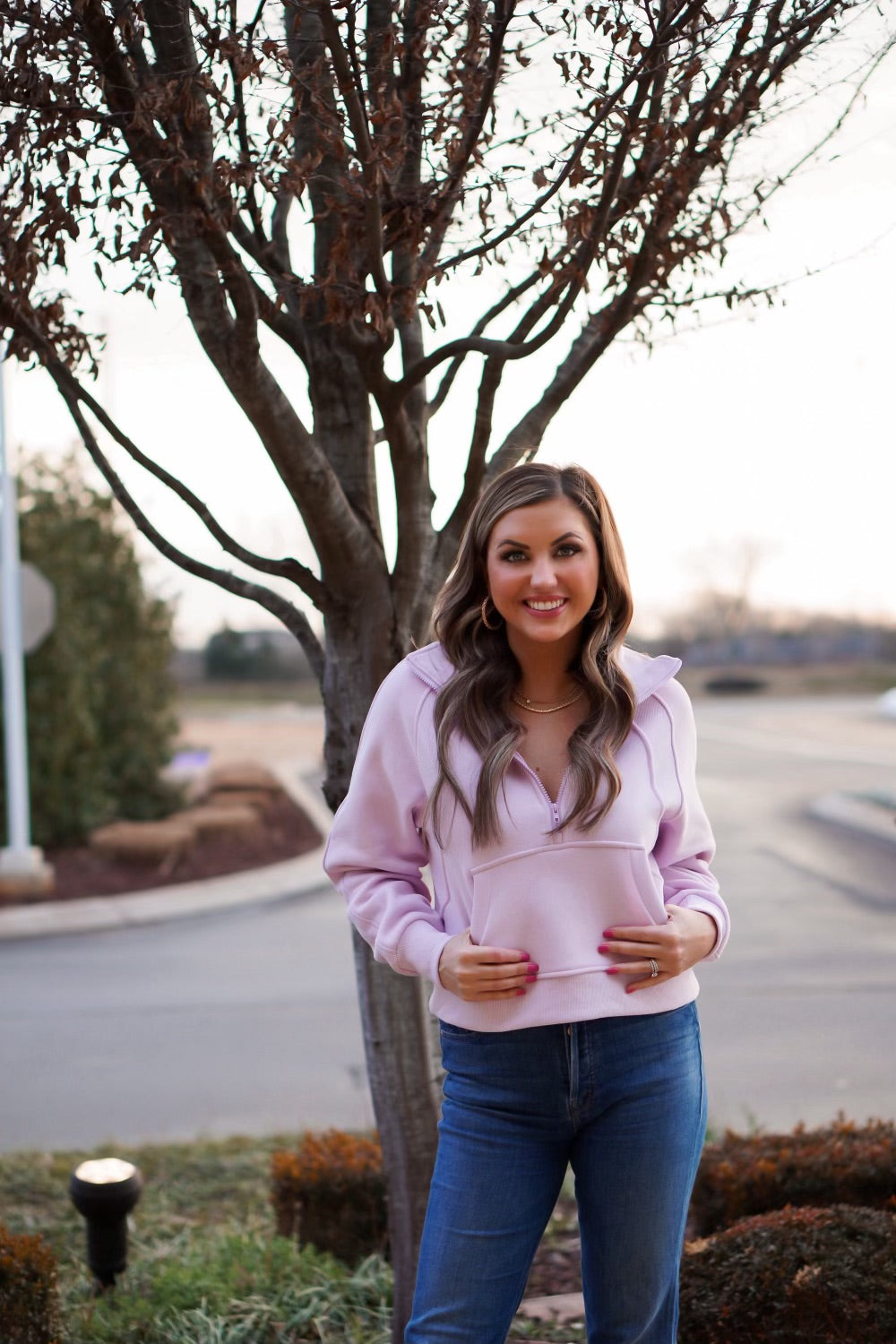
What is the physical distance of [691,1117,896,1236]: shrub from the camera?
10.5ft

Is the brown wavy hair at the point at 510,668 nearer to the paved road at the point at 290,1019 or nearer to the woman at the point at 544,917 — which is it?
the woman at the point at 544,917

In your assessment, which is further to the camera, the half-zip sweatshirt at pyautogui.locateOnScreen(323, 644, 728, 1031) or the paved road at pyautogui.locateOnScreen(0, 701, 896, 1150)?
the paved road at pyautogui.locateOnScreen(0, 701, 896, 1150)

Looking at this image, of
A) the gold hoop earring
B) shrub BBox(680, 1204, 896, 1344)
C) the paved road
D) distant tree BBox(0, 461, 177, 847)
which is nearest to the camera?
the gold hoop earring

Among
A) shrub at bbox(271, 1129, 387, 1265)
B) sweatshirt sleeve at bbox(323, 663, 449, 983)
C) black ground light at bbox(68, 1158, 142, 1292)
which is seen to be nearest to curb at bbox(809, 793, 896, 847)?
shrub at bbox(271, 1129, 387, 1265)

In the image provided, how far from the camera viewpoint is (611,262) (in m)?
2.64

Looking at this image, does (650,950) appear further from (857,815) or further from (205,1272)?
(857,815)

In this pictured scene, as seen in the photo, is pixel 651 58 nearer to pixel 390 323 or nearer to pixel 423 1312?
pixel 390 323

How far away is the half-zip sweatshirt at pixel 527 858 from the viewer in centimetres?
188

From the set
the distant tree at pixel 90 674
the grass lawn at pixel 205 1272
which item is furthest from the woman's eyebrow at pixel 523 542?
the distant tree at pixel 90 674

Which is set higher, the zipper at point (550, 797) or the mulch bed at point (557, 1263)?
the zipper at point (550, 797)

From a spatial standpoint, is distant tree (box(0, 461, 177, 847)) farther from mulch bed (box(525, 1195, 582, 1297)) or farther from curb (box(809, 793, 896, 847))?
mulch bed (box(525, 1195, 582, 1297))

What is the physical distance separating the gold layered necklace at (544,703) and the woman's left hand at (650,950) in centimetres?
37

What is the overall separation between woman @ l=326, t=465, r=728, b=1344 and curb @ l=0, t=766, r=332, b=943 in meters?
7.29

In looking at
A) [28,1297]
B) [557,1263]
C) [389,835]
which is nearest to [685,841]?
[389,835]
